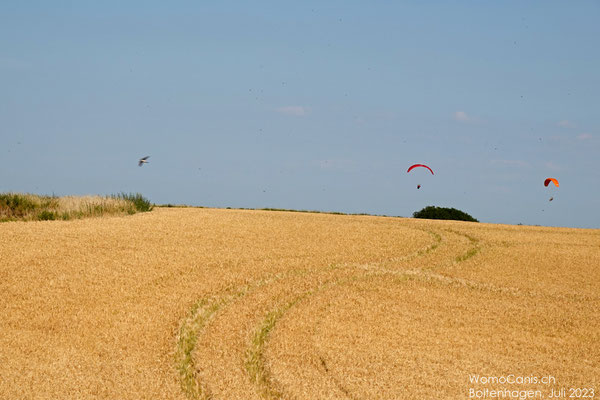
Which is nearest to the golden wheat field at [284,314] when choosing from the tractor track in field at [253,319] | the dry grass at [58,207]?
the tractor track in field at [253,319]

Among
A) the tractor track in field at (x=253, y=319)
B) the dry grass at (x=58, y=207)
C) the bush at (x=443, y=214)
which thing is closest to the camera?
the tractor track in field at (x=253, y=319)

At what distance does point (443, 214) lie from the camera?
33.4m

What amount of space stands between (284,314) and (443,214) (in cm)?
2358

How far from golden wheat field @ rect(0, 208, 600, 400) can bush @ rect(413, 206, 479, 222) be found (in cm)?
1540

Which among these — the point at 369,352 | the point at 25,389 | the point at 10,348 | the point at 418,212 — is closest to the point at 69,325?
the point at 10,348

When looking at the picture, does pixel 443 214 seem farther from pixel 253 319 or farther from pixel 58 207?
pixel 253 319

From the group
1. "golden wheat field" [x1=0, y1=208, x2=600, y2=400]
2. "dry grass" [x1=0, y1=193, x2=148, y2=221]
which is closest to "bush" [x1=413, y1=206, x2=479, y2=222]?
"golden wheat field" [x1=0, y1=208, x2=600, y2=400]

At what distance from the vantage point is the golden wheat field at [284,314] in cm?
895

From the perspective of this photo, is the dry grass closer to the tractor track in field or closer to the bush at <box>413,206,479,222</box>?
the tractor track in field

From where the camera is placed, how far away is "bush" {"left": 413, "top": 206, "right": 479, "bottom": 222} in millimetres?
33281

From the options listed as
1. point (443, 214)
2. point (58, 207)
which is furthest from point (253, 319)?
point (443, 214)

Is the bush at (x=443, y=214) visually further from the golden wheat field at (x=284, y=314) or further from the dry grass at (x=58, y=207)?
the dry grass at (x=58, y=207)

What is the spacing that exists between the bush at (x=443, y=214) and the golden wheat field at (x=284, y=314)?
15404 millimetres

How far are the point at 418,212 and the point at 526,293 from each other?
21.2 m
